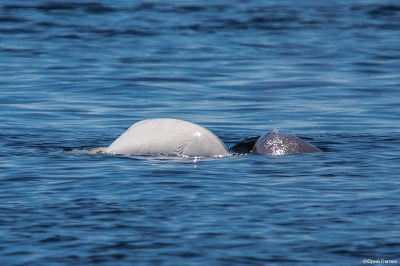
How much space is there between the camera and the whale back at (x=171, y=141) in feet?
43.3

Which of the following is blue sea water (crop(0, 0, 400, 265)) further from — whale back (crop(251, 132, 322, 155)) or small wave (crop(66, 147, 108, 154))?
whale back (crop(251, 132, 322, 155))

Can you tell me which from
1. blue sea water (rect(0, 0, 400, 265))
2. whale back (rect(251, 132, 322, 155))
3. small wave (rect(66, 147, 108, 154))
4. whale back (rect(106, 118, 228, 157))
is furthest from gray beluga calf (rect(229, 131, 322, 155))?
small wave (rect(66, 147, 108, 154))

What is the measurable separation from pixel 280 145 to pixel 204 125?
10.3 ft

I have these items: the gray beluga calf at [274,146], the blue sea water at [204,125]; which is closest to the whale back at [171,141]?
the blue sea water at [204,125]

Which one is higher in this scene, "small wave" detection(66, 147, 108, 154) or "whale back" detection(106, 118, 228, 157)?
"whale back" detection(106, 118, 228, 157)

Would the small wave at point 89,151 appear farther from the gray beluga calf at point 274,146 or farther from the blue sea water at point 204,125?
the gray beluga calf at point 274,146

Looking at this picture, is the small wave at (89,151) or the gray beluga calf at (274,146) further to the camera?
the small wave at (89,151)

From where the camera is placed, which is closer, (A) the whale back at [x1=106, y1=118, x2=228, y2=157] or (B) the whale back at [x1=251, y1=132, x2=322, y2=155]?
(A) the whale back at [x1=106, y1=118, x2=228, y2=157]

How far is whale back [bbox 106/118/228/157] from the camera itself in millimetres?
13211

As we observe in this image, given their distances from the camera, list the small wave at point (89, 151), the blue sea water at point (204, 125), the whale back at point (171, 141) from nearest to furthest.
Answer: the blue sea water at point (204, 125) < the whale back at point (171, 141) < the small wave at point (89, 151)

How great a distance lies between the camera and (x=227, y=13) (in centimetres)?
3225

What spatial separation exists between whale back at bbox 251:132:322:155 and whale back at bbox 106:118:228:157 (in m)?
0.48

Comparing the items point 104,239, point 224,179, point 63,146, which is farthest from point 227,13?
point 104,239

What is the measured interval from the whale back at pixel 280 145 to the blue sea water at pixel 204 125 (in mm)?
263
